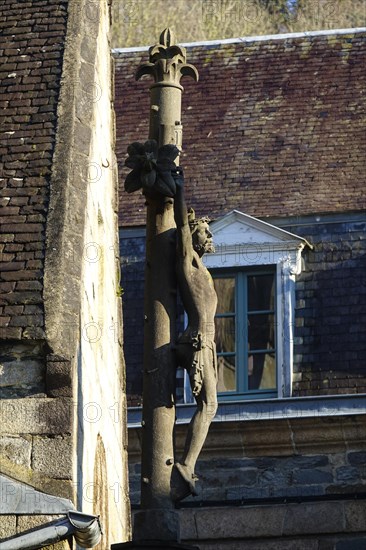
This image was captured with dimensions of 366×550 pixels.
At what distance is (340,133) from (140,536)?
9.59 m

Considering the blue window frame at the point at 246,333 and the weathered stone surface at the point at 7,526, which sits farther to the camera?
the blue window frame at the point at 246,333

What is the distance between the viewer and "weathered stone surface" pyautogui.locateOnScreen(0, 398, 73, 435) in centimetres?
1123

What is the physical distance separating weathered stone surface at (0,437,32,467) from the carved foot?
1190 millimetres

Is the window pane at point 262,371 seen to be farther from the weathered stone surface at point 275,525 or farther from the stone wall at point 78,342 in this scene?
the stone wall at point 78,342

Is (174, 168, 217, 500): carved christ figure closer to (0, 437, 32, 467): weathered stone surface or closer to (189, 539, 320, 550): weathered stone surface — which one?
(0, 437, 32, 467): weathered stone surface

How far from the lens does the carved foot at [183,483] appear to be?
1024 cm

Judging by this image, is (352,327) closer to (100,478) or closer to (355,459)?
(355,459)

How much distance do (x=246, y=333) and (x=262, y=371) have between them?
1.16ft

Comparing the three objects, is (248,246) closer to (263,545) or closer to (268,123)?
(268,123)

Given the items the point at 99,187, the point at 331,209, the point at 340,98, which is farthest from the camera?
the point at 340,98

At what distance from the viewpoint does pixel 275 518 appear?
55.8ft

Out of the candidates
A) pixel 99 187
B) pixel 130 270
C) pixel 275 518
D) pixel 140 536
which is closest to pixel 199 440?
pixel 140 536

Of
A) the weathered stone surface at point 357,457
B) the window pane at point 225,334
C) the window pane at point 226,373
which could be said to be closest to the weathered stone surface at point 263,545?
the weathered stone surface at point 357,457

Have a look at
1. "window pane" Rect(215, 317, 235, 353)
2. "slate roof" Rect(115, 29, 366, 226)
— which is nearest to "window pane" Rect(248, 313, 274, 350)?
"window pane" Rect(215, 317, 235, 353)
